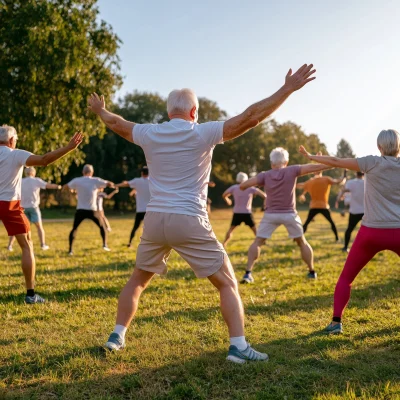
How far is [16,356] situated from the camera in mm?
4180

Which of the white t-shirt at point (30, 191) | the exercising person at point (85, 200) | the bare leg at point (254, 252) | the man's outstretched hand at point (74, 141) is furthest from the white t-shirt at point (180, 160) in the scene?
the white t-shirt at point (30, 191)

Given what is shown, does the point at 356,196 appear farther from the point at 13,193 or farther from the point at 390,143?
the point at 13,193

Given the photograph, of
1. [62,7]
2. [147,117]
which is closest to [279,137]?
[147,117]

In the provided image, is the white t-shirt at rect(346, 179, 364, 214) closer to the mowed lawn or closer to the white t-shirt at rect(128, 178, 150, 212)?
the mowed lawn

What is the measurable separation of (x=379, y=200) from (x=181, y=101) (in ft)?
7.84

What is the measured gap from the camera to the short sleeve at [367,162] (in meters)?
4.79

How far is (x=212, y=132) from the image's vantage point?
154 inches

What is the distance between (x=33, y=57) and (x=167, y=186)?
57.3 feet

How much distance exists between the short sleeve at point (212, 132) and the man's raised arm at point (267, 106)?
43 mm

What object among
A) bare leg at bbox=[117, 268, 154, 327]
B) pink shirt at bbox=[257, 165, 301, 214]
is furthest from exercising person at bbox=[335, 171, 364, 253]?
bare leg at bbox=[117, 268, 154, 327]

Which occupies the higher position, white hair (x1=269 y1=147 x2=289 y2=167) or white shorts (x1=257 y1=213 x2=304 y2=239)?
white hair (x1=269 y1=147 x2=289 y2=167)

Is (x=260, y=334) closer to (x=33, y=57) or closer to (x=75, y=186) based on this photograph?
(x=75, y=186)

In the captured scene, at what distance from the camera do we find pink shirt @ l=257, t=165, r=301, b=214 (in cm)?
767

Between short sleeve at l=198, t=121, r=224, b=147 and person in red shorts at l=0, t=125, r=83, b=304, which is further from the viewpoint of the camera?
person in red shorts at l=0, t=125, r=83, b=304
